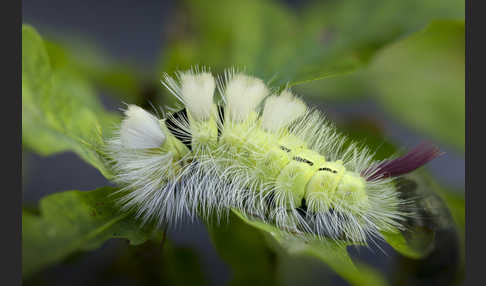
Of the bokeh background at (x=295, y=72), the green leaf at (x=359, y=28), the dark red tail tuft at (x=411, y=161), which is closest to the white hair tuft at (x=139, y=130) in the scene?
the bokeh background at (x=295, y=72)

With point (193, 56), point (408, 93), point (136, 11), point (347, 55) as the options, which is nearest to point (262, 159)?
point (347, 55)

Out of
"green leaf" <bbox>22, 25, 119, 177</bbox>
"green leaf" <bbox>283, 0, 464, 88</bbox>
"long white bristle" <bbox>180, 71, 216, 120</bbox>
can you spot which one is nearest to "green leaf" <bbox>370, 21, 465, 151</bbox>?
"green leaf" <bbox>283, 0, 464, 88</bbox>

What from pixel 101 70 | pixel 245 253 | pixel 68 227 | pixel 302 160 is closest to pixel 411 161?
pixel 302 160

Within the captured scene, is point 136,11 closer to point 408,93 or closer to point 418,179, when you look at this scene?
point 408,93

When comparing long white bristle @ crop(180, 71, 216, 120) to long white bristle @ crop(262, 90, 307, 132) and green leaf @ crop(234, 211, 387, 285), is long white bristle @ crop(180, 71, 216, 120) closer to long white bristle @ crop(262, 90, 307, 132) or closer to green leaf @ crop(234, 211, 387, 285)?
long white bristle @ crop(262, 90, 307, 132)

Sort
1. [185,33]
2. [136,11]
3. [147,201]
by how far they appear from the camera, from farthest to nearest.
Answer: [136,11] < [185,33] < [147,201]

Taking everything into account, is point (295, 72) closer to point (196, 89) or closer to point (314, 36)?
point (314, 36)
